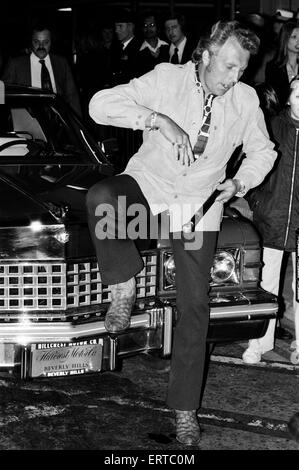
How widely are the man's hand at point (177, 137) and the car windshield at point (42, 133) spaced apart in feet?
6.01

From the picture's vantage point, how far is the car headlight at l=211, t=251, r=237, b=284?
15.6ft

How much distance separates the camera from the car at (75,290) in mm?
4305

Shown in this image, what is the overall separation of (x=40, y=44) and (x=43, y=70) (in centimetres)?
29

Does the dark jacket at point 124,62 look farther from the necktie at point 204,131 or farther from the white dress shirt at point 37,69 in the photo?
the necktie at point 204,131

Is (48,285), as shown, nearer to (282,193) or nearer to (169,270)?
(169,270)

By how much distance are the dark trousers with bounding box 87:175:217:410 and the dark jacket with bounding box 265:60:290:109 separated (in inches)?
126

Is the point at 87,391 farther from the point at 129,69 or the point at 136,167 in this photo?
the point at 129,69

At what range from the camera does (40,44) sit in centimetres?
921

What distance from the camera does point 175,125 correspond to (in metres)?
3.87

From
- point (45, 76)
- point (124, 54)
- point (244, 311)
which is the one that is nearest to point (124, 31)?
point (124, 54)

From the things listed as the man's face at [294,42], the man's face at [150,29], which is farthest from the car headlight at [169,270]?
the man's face at [150,29]

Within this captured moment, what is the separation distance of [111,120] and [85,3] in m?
11.7

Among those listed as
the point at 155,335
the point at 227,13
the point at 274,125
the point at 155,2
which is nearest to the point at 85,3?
the point at 155,2

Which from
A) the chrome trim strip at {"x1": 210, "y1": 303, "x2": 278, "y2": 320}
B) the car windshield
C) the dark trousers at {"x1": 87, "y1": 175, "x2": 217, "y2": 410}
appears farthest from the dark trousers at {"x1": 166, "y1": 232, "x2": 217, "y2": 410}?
the car windshield
